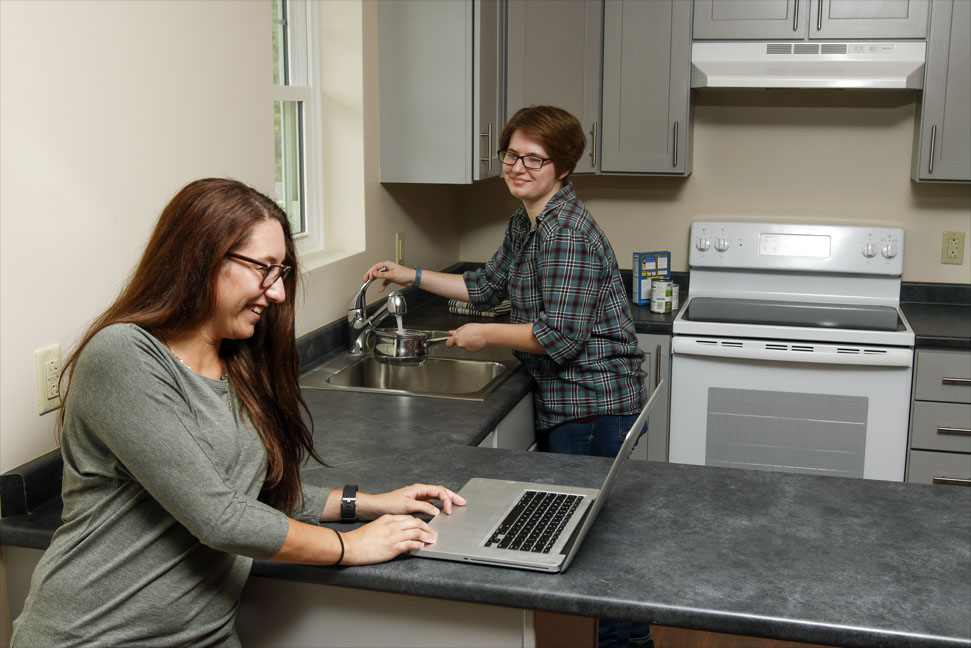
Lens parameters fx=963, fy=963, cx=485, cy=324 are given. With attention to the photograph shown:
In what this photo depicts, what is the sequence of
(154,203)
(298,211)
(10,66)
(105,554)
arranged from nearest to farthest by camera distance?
(105,554) < (10,66) < (154,203) < (298,211)

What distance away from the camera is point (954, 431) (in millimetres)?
3160

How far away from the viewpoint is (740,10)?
11.2ft

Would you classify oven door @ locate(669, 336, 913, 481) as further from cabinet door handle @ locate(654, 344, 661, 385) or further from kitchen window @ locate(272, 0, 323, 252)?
kitchen window @ locate(272, 0, 323, 252)

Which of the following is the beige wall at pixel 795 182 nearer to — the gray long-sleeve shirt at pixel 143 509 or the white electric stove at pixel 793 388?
the white electric stove at pixel 793 388

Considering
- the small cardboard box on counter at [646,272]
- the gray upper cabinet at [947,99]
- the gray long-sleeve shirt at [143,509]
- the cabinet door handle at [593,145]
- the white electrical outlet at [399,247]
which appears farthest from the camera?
the small cardboard box on counter at [646,272]

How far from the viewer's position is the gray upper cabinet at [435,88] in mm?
3029

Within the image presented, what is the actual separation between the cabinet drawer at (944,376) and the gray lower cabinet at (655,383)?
0.81 meters

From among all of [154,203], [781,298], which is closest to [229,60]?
[154,203]

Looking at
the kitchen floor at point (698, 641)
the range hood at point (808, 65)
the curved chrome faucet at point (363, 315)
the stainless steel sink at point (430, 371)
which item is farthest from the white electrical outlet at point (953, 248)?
the curved chrome faucet at point (363, 315)

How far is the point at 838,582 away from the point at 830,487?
1.33ft

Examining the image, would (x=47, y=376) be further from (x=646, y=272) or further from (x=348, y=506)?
(x=646, y=272)

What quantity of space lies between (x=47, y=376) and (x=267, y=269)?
2.02ft

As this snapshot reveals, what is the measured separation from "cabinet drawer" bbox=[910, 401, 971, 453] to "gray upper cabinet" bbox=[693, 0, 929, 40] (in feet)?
4.17

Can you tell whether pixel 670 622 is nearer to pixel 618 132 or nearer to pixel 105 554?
pixel 105 554
